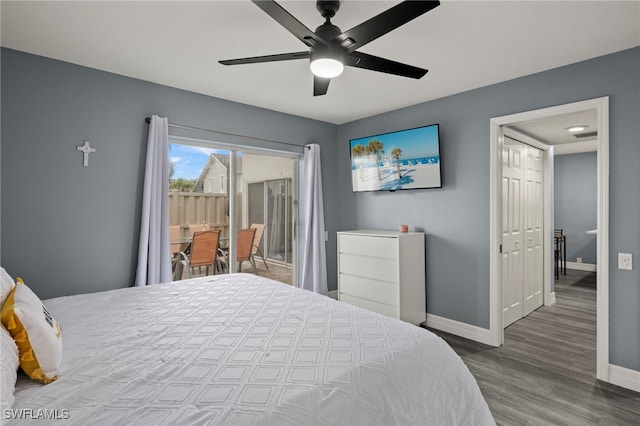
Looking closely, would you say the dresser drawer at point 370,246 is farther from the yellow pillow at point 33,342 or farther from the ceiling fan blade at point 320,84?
the yellow pillow at point 33,342

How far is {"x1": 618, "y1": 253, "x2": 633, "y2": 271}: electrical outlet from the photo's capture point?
2.52 metres

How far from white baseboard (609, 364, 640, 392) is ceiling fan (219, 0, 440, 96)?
2706 mm

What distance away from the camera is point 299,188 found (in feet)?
14.9

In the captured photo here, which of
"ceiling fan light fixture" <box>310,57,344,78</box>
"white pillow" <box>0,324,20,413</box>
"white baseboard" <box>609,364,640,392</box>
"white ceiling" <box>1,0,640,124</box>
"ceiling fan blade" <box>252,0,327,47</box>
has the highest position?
"white ceiling" <box>1,0,640,124</box>

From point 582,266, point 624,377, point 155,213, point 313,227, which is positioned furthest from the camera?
point 582,266

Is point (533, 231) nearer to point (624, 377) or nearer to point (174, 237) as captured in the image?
point (624, 377)

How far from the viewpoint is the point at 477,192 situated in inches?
134

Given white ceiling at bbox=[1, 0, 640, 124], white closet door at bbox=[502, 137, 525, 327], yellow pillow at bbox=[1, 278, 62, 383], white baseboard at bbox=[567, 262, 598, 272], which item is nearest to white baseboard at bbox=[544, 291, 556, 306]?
white closet door at bbox=[502, 137, 525, 327]

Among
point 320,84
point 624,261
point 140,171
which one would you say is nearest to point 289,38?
point 320,84

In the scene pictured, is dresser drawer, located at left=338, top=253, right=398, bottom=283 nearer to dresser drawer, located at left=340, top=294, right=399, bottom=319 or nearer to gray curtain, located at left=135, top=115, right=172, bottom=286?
dresser drawer, located at left=340, top=294, right=399, bottom=319

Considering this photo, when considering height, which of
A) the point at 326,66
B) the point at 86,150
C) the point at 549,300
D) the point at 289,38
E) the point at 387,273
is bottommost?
the point at 549,300

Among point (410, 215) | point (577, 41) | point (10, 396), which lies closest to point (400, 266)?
point (410, 215)

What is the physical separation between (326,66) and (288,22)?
37cm

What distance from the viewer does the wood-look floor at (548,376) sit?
7.27ft
